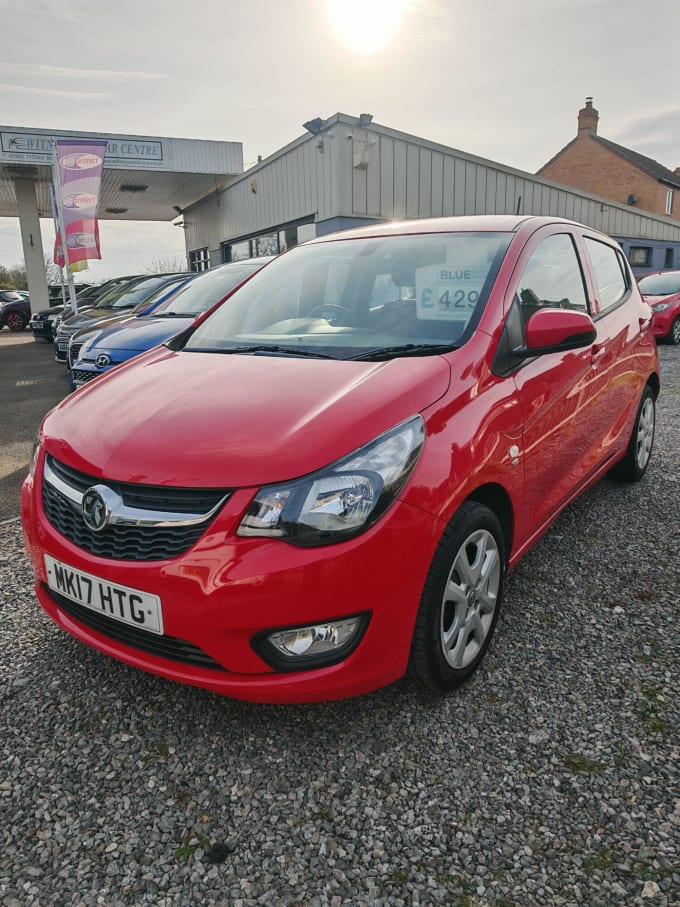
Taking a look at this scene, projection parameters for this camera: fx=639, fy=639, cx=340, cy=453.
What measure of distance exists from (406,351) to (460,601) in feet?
2.91

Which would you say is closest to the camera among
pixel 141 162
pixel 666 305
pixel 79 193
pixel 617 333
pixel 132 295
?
pixel 617 333

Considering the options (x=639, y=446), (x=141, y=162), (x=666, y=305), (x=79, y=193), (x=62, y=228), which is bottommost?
(x=639, y=446)

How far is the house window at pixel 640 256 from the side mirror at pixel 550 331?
23378mm

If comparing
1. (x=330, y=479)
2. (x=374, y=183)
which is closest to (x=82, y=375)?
(x=330, y=479)

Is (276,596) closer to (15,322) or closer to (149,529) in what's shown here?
(149,529)

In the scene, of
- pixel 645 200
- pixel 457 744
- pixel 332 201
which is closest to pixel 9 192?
pixel 332 201

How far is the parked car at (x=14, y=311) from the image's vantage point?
78.0 feet

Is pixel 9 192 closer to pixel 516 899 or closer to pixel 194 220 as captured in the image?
pixel 194 220

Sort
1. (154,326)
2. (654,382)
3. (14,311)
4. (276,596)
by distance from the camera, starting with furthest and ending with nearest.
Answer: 1. (14,311)
2. (154,326)
3. (654,382)
4. (276,596)

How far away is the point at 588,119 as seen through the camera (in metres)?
33.3

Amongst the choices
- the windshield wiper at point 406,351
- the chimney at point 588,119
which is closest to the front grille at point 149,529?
the windshield wiper at point 406,351

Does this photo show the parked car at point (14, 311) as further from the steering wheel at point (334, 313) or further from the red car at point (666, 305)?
the steering wheel at point (334, 313)

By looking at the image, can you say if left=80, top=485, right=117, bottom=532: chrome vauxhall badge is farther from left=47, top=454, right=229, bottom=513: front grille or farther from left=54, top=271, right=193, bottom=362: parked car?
left=54, top=271, right=193, bottom=362: parked car

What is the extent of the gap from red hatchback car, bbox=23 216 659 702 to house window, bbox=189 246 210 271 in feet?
68.3
